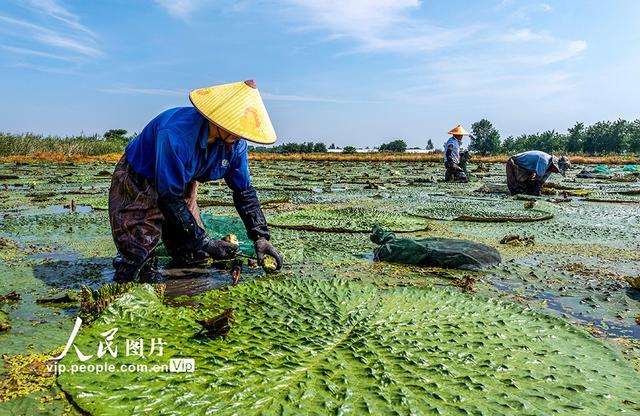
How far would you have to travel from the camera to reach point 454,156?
12.3m

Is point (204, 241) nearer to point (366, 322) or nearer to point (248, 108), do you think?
point (248, 108)

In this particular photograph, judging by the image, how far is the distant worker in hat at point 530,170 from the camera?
8.68m

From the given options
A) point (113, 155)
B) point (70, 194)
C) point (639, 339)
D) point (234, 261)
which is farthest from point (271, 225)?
point (113, 155)

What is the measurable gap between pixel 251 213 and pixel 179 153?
2.35 feet

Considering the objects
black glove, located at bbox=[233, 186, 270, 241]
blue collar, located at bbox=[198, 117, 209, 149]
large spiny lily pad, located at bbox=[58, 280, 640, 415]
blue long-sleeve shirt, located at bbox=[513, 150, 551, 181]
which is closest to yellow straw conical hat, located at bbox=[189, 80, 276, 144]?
blue collar, located at bbox=[198, 117, 209, 149]

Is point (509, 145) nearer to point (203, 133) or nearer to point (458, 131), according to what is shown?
point (458, 131)

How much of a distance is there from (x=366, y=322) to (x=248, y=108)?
1241 millimetres

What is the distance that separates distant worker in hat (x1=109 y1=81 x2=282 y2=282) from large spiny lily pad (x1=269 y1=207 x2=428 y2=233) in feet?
5.71

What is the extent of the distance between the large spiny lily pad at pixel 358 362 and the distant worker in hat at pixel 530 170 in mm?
7004

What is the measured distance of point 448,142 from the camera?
39.1 ft

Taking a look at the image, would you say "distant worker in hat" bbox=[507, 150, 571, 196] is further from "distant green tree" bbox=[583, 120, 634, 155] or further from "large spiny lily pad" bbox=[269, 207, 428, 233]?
"distant green tree" bbox=[583, 120, 634, 155]

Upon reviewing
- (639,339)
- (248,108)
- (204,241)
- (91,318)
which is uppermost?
(248,108)

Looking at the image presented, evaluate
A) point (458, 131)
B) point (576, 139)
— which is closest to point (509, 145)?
point (576, 139)

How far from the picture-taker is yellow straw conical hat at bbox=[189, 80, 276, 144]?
2459 mm
